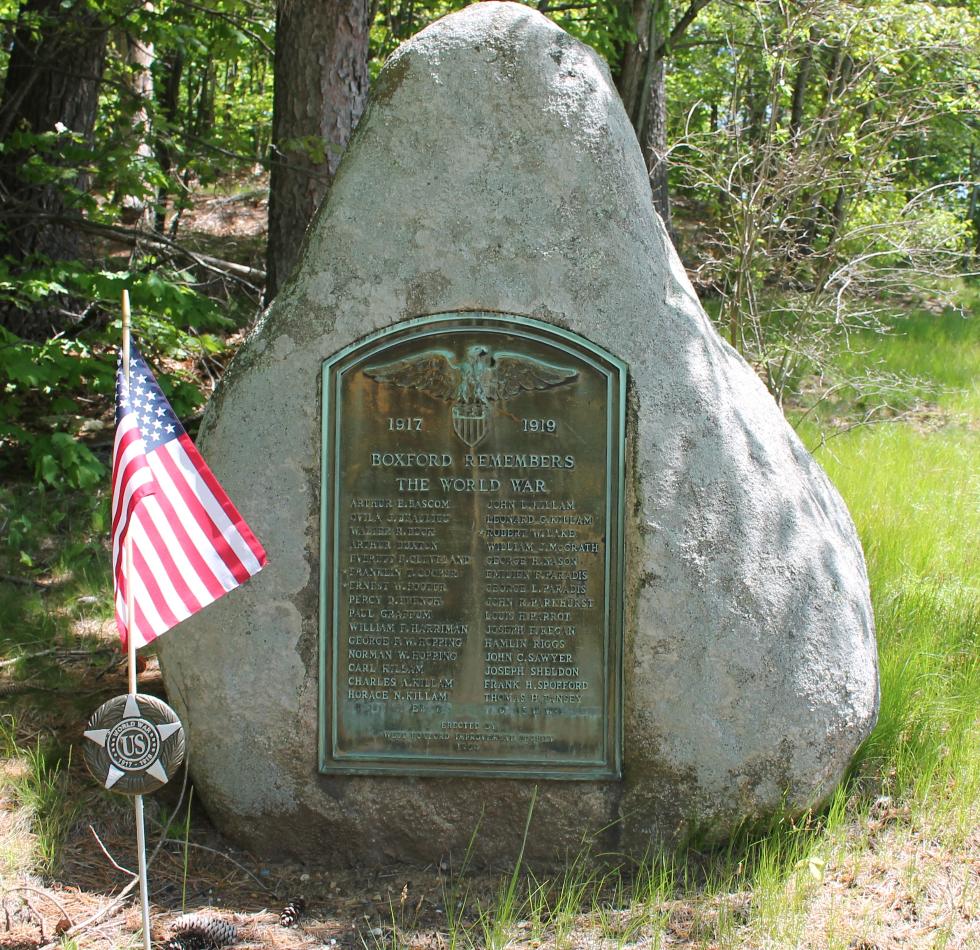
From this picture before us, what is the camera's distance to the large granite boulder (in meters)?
3.47

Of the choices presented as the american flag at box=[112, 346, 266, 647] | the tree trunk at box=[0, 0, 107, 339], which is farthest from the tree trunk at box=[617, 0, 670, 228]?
the american flag at box=[112, 346, 266, 647]

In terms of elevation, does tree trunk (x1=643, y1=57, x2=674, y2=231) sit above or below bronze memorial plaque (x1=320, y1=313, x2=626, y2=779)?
above

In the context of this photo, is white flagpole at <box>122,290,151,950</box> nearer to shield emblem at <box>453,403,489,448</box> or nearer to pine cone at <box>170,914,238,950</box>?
pine cone at <box>170,914,238,950</box>

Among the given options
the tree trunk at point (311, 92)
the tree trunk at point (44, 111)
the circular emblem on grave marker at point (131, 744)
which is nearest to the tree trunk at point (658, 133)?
the tree trunk at point (311, 92)

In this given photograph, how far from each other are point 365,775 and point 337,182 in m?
2.03

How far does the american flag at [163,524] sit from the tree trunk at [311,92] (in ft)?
11.7

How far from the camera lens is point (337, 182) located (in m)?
3.54

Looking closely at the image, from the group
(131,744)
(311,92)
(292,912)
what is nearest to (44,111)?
(311,92)

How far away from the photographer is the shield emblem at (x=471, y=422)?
348cm

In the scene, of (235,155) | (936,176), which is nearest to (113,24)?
(235,155)

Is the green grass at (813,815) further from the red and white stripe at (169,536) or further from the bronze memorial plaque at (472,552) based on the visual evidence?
the red and white stripe at (169,536)

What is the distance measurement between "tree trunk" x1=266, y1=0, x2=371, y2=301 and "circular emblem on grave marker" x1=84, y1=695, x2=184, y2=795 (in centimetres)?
403

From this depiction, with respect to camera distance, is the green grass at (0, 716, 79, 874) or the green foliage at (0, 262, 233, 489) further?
the green foliage at (0, 262, 233, 489)

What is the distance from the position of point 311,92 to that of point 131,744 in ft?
16.3
